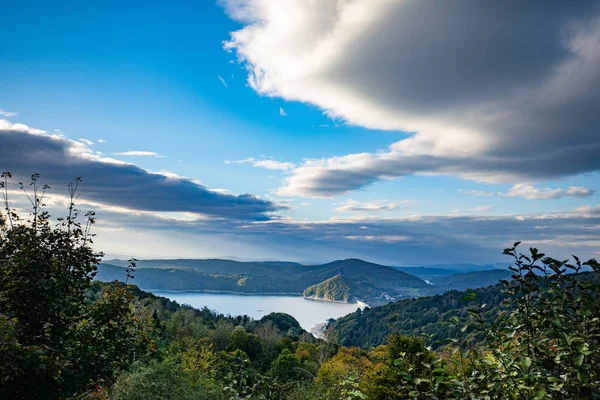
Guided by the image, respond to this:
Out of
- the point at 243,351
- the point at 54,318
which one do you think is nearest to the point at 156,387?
the point at 243,351

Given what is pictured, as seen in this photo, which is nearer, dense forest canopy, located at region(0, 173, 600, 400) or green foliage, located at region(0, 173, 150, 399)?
dense forest canopy, located at region(0, 173, 600, 400)

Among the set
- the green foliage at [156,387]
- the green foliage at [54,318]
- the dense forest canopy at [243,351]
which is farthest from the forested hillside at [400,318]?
the green foliage at [54,318]

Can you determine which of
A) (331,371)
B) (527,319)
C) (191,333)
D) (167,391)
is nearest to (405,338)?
(167,391)

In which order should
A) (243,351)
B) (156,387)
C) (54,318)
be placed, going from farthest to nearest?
1. (156,387)
2. (243,351)
3. (54,318)

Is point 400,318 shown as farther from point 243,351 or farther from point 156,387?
point 243,351

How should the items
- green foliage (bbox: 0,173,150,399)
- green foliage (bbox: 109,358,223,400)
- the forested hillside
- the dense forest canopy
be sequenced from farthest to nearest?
the forested hillside → green foliage (bbox: 109,358,223,400) → green foliage (bbox: 0,173,150,399) → the dense forest canopy

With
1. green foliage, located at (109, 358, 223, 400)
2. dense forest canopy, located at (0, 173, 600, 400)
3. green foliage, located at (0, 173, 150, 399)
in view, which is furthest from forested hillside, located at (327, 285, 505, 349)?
green foliage, located at (0, 173, 150, 399)

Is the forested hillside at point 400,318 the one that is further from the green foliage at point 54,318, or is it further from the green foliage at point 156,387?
the green foliage at point 54,318

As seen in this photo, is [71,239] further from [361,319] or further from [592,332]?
[361,319]

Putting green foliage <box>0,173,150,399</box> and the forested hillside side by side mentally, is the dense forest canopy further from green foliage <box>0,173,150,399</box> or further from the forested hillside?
the forested hillside

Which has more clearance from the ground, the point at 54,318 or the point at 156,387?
the point at 54,318

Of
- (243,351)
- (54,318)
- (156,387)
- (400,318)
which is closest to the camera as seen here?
(54,318)

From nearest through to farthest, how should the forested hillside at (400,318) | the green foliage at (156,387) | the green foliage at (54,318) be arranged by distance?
the green foliage at (54,318)
the green foliage at (156,387)
the forested hillside at (400,318)
